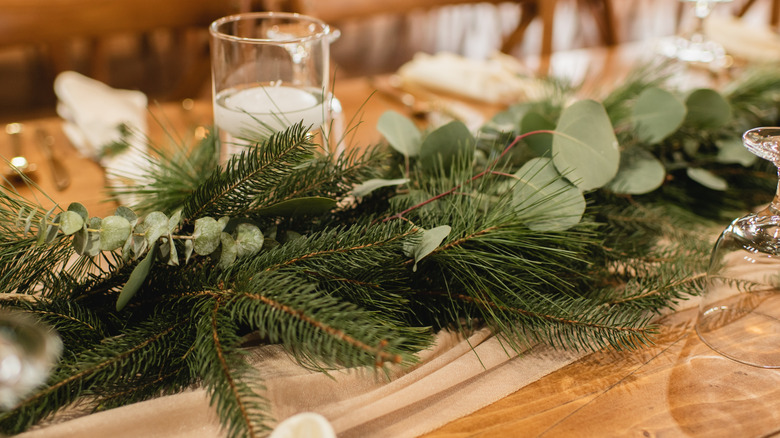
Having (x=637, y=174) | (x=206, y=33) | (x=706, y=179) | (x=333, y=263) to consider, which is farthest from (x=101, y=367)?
(x=206, y=33)

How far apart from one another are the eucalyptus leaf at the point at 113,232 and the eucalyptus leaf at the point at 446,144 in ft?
0.90

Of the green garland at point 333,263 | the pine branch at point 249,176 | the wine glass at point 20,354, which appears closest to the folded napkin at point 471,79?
the green garland at point 333,263

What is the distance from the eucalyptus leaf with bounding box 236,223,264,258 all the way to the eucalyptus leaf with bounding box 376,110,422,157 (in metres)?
0.20

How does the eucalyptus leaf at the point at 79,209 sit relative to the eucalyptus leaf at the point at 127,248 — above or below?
above

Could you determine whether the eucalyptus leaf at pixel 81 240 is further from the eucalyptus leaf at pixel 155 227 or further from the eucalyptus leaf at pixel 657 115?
the eucalyptus leaf at pixel 657 115

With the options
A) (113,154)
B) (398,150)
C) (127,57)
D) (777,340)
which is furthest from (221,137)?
(127,57)

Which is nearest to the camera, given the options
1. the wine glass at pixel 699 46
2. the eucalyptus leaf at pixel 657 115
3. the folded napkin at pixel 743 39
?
the eucalyptus leaf at pixel 657 115

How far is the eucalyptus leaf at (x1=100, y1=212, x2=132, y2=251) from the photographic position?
41 centimetres

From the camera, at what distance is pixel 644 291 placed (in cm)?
54

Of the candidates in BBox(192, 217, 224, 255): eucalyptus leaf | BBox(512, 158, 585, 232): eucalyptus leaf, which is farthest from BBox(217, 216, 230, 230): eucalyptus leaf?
BBox(512, 158, 585, 232): eucalyptus leaf

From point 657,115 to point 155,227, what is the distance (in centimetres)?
51

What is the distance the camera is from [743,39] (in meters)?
1.45

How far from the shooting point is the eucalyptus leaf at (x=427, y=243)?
0.46 metres

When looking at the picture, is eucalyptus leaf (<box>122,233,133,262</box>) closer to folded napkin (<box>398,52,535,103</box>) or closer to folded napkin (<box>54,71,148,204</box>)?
folded napkin (<box>54,71,148,204</box>)
